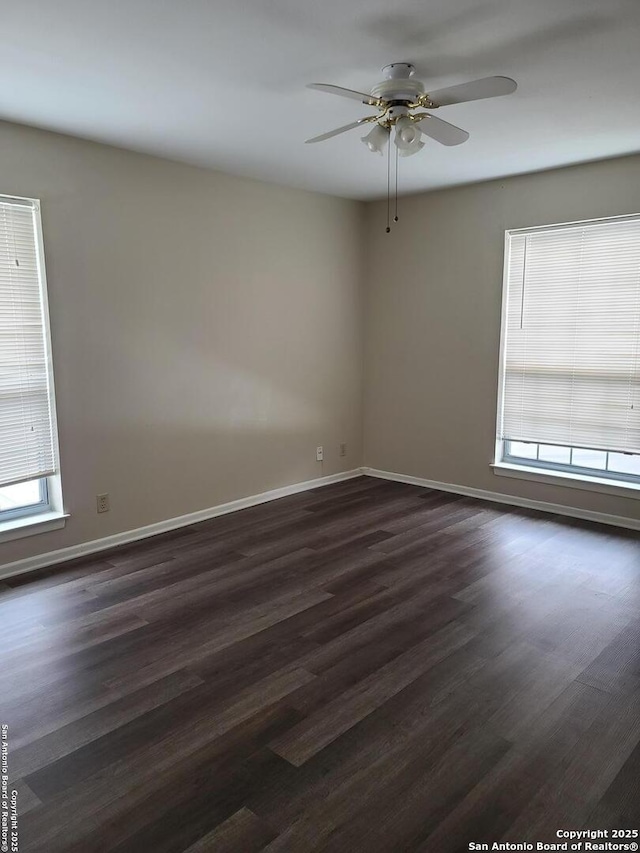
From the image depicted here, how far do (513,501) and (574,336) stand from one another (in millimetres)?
1381

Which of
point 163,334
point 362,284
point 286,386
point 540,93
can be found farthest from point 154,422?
point 540,93

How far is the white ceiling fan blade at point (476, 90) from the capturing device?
2.22m

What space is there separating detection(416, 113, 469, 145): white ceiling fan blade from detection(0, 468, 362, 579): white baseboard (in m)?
2.99

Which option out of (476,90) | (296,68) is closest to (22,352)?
(296,68)

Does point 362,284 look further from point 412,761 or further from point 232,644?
point 412,761

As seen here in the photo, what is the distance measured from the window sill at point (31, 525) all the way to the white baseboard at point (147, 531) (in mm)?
150

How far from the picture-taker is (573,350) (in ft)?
14.5

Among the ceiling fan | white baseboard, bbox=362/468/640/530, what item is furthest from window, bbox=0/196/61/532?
white baseboard, bbox=362/468/640/530

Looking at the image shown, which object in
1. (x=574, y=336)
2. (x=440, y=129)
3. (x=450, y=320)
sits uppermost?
(x=440, y=129)

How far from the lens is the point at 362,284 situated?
5.64m

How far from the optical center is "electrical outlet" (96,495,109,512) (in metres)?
3.84

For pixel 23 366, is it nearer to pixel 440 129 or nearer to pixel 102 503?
pixel 102 503

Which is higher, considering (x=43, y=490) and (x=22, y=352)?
(x=22, y=352)

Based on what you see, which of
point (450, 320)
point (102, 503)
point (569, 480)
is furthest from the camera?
point (450, 320)
